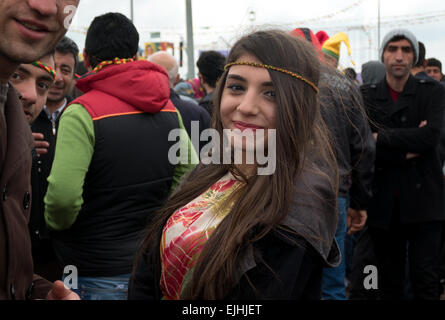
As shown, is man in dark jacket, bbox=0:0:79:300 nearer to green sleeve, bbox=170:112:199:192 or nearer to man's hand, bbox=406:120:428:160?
green sleeve, bbox=170:112:199:192

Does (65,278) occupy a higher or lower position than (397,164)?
lower

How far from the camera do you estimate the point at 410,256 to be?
13.1 feet

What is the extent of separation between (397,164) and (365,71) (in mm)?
2224

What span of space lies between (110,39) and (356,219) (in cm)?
248

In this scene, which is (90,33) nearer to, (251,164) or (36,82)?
(36,82)

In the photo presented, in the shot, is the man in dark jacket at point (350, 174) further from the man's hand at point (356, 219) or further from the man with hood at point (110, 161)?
the man with hood at point (110, 161)

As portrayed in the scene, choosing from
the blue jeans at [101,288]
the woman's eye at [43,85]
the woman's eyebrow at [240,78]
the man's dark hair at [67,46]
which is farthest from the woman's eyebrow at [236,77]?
the man's dark hair at [67,46]

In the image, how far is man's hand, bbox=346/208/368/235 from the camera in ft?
12.7

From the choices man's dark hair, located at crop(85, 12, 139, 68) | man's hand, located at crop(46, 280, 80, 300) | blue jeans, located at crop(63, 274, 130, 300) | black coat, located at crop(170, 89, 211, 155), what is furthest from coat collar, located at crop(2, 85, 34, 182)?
black coat, located at crop(170, 89, 211, 155)

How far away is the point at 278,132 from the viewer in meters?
1.72

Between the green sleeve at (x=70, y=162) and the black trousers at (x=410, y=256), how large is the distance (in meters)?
2.72
